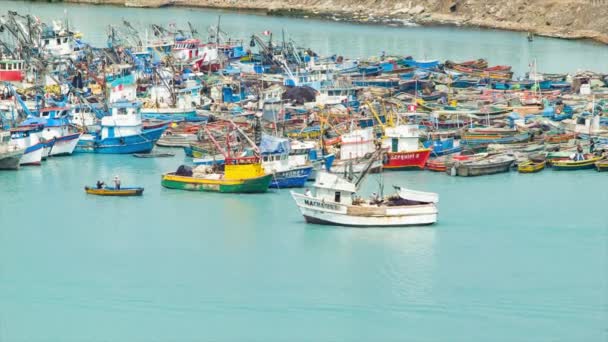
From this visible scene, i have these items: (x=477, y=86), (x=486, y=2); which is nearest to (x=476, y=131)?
(x=477, y=86)

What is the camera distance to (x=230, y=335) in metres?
20.5

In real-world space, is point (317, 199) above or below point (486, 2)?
below

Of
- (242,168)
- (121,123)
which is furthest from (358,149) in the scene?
(121,123)

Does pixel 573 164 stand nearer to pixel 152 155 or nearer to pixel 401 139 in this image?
pixel 401 139

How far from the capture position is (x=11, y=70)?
139ft

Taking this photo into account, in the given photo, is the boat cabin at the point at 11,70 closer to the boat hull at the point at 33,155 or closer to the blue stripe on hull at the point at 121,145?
the blue stripe on hull at the point at 121,145

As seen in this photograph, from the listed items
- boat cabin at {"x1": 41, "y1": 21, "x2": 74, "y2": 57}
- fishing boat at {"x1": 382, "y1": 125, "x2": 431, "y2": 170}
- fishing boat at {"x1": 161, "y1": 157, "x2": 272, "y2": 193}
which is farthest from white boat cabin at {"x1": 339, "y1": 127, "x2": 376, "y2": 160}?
boat cabin at {"x1": 41, "y1": 21, "x2": 74, "y2": 57}

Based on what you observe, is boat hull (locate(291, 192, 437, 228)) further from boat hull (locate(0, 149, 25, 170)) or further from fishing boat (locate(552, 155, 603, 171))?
boat hull (locate(0, 149, 25, 170))

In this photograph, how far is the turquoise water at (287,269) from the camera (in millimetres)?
21000

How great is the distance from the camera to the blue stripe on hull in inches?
1348

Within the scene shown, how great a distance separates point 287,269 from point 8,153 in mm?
10341

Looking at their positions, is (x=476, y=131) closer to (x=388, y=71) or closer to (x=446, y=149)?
(x=446, y=149)

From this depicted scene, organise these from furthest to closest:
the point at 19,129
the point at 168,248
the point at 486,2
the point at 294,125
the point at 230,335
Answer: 1. the point at 486,2
2. the point at 294,125
3. the point at 19,129
4. the point at 168,248
5. the point at 230,335

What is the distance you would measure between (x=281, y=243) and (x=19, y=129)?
9672 millimetres
